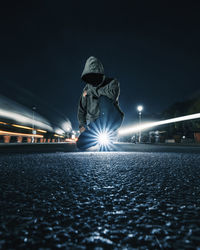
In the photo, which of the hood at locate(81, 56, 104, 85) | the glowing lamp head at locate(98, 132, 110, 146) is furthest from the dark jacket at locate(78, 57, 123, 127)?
the glowing lamp head at locate(98, 132, 110, 146)

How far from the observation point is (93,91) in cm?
693

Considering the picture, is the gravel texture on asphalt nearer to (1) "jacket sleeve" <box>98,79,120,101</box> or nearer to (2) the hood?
(1) "jacket sleeve" <box>98,79,120,101</box>

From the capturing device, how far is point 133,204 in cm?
146

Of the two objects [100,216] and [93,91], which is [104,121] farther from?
[100,216]

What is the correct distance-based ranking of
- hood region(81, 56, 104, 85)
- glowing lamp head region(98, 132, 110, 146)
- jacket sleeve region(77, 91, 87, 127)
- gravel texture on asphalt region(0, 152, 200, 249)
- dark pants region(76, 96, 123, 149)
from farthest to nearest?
glowing lamp head region(98, 132, 110, 146) < jacket sleeve region(77, 91, 87, 127) < dark pants region(76, 96, 123, 149) < hood region(81, 56, 104, 85) < gravel texture on asphalt region(0, 152, 200, 249)

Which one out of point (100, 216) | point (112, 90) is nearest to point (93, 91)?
point (112, 90)

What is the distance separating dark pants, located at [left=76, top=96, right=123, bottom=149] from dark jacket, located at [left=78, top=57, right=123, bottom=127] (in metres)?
0.12

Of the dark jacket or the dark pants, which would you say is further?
the dark pants

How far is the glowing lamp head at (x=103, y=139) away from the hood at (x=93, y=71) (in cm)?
Result: 167

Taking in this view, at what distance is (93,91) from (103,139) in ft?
5.75

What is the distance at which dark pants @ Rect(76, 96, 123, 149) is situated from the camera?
688 centimetres

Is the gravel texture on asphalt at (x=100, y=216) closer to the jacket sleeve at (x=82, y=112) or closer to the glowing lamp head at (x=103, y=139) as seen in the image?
the jacket sleeve at (x=82, y=112)

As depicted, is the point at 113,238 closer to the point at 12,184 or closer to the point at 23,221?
the point at 23,221

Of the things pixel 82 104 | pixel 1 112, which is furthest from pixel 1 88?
pixel 82 104
